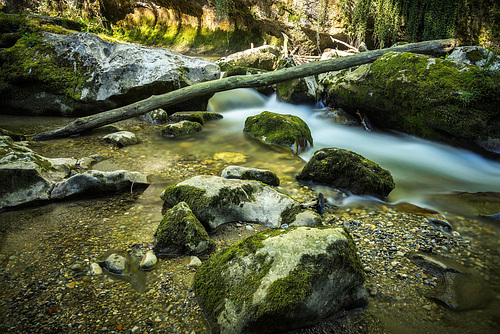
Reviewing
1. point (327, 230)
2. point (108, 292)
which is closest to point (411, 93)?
point (327, 230)

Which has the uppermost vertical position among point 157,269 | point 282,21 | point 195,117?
point 282,21

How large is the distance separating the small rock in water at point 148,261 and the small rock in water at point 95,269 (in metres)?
0.30

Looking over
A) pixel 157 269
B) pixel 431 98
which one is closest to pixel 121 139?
pixel 157 269

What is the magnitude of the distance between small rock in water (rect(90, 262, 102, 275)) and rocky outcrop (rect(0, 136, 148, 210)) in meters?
1.37

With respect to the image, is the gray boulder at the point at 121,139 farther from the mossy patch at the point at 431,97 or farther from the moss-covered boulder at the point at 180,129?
the mossy patch at the point at 431,97

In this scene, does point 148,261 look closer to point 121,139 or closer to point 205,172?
point 205,172

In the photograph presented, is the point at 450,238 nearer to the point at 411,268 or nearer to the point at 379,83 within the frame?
the point at 411,268

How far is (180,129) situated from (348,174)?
12.8 feet


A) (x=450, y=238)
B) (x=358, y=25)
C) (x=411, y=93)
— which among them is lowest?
(x=450, y=238)

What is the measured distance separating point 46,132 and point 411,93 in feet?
23.9

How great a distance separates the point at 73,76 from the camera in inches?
274

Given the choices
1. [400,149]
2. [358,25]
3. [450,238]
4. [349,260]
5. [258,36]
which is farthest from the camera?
[258,36]

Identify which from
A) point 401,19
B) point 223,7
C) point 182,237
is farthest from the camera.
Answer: point 223,7

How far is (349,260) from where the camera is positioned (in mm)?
1941
